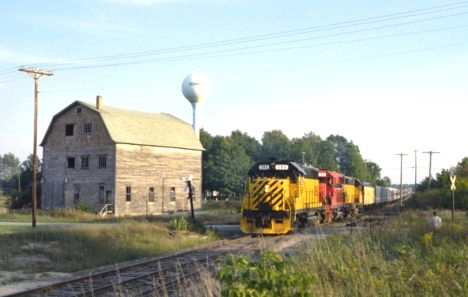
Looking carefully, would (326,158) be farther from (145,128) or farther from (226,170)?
(145,128)

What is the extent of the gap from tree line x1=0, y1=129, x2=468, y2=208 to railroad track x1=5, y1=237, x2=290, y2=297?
1046cm

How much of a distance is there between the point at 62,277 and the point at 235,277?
443 inches

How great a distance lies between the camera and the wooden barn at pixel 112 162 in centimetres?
4988

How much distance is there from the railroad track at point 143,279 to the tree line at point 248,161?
34.3 feet

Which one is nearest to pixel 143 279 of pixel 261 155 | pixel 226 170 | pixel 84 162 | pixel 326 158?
pixel 84 162

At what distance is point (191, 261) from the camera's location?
17516mm

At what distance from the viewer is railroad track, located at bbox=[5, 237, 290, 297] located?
1205cm

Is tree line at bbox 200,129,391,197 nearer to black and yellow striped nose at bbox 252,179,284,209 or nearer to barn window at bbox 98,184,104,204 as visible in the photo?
barn window at bbox 98,184,104,204

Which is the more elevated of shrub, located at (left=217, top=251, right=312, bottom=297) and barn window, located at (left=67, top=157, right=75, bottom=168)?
barn window, located at (left=67, top=157, right=75, bottom=168)

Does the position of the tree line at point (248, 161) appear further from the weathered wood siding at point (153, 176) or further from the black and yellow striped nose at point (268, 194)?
the weathered wood siding at point (153, 176)

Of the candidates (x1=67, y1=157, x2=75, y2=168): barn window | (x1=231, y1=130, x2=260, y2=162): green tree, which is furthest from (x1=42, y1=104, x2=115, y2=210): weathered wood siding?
(x1=231, y1=130, x2=260, y2=162): green tree

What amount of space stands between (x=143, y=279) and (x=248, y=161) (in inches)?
3278

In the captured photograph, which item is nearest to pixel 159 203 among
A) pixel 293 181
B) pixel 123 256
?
pixel 293 181

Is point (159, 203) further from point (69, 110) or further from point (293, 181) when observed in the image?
point (293, 181)
